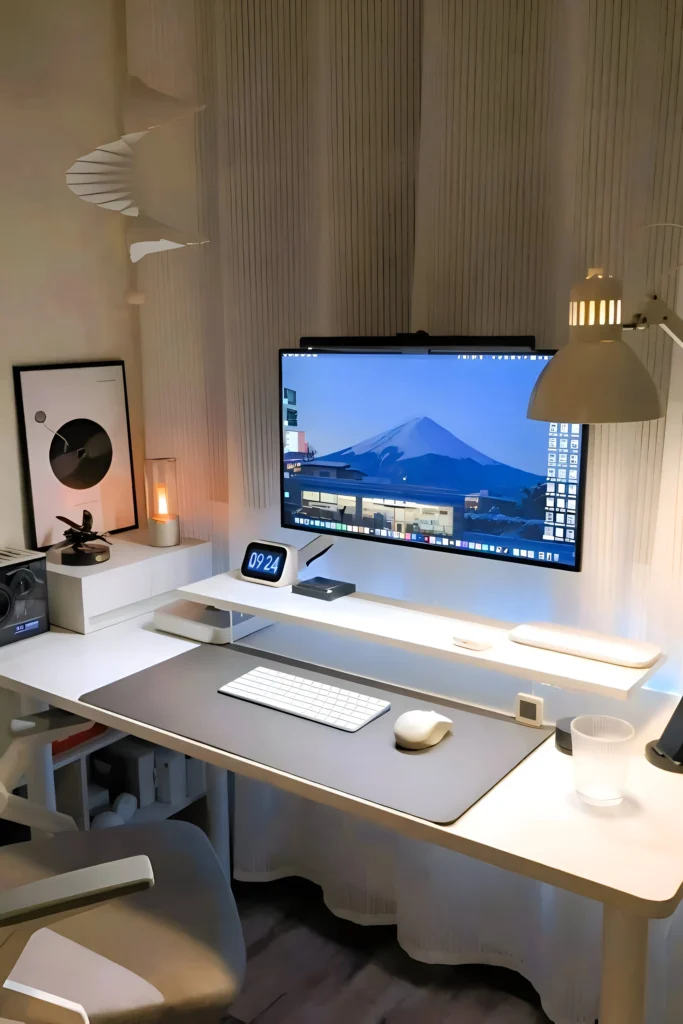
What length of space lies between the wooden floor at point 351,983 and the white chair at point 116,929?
556mm

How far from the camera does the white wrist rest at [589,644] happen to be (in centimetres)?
155

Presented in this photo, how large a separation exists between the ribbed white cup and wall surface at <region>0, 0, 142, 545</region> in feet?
4.81

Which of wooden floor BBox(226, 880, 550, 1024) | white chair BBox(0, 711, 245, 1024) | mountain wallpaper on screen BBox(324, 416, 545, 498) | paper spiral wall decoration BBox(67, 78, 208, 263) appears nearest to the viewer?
white chair BBox(0, 711, 245, 1024)

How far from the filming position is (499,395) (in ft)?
5.45

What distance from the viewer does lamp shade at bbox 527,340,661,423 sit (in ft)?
4.29

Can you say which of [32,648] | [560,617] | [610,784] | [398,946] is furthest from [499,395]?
[398,946]

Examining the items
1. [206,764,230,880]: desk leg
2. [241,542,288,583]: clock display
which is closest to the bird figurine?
[241,542,288,583]: clock display

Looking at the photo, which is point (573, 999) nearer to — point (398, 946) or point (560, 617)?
point (398, 946)

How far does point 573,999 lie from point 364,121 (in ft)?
6.18

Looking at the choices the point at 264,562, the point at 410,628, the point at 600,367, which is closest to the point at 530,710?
the point at 410,628

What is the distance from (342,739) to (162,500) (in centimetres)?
99

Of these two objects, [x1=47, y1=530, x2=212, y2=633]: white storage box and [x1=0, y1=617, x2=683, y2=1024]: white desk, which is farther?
[x1=47, y1=530, x2=212, y2=633]: white storage box

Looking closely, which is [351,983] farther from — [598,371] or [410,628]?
[598,371]

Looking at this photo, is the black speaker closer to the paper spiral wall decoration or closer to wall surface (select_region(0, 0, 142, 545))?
wall surface (select_region(0, 0, 142, 545))
